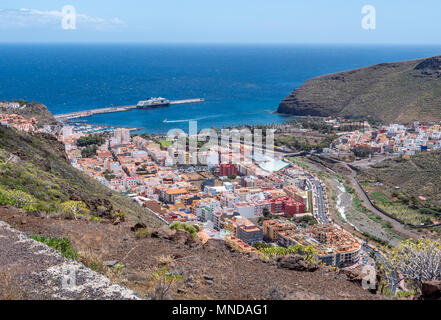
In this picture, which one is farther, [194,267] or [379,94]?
[379,94]

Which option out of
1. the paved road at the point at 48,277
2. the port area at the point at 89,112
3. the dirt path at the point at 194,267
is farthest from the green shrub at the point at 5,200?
the port area at the point at 89,112

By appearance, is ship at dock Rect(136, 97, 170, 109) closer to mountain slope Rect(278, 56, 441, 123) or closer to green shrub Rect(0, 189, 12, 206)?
mountain slope Rect(278, 56, 441, 123)

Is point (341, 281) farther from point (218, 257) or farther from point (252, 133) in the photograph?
point (252, 133)

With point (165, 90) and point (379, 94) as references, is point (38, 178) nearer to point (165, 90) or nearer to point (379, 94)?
point (379, 94)

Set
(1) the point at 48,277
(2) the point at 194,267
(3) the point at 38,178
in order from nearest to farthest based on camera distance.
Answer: (1) the point at 48,277 → (2) the point at 194,267 → (3) the point at 38,178

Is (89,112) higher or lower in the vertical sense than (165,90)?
lower

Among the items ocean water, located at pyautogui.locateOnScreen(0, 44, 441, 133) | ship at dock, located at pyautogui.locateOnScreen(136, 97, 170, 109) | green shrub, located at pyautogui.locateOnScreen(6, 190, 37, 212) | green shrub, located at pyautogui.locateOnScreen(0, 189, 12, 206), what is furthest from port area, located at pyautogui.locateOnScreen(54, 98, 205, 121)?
green shrub, located at pyautogui.locateOnScreen(0, 189, 12, 206)

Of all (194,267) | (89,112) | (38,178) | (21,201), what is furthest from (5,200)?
(89,112)

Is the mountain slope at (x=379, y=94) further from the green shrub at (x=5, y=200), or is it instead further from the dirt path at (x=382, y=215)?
the green shrub at (x=5, y=200)
